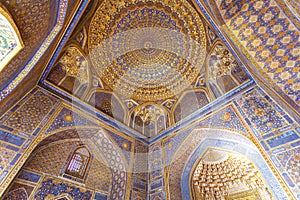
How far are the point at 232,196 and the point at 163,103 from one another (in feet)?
14.1

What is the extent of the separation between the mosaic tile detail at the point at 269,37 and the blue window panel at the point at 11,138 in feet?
19.9

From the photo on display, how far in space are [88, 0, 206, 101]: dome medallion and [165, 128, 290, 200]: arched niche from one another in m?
2.12

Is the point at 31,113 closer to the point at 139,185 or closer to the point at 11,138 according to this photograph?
the point at 11,138

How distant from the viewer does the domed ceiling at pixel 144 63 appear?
593 cm

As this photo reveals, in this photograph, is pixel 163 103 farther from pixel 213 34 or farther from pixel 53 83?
pixel 53 83

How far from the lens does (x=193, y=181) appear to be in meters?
6.98

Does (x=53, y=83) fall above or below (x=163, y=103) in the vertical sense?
below

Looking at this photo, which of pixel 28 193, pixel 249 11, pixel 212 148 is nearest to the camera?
pixel 249 11

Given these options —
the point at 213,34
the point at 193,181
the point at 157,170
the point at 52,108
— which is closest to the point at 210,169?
the point at 193,181

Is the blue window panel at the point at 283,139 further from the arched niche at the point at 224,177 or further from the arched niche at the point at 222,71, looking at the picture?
the arched niche at the point at 222,71

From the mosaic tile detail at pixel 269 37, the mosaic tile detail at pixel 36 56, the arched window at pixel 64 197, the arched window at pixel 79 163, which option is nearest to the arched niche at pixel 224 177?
the mosaic tile detail at pixel 269 37

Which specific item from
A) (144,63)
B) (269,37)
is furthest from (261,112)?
(144,63)

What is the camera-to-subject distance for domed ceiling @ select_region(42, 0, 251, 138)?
Result: 5.93m

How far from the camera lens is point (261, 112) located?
500 centimetres
